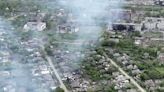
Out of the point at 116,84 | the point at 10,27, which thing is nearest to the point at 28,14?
the point at 10,27

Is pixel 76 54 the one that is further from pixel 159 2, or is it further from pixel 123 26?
pixel 159 2

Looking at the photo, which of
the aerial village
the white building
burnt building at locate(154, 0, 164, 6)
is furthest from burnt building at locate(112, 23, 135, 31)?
burnt building at locate(154, 0, 164, 6)

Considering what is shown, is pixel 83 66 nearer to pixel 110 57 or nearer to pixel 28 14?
pixel 110 57

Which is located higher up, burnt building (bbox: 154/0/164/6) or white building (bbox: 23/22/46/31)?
white building (bbox: 23/22/46/31)

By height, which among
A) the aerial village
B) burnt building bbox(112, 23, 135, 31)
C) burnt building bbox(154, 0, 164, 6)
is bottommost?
burnt building bbox(154, 0, 164, 6)

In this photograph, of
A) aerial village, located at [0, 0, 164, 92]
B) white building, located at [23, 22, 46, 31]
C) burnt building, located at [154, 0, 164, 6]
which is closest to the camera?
aerial village, located at [0, 0, 164, 92]

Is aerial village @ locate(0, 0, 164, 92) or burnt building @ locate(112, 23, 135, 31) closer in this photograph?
aerial village @ locate(0, 0, 164, 92)

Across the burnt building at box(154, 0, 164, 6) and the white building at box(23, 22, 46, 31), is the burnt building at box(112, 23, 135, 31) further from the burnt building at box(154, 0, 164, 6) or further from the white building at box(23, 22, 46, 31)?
the burnt building at box(154, 0, 164, 6)

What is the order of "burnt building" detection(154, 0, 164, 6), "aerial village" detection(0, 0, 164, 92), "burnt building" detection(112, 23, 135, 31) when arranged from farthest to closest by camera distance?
"burnt building" detection(154, 0, 164, 6) < "burnt building" detection(112, 23, 135, 31) < "aerial village" detection(0, 0, 164, 92)
